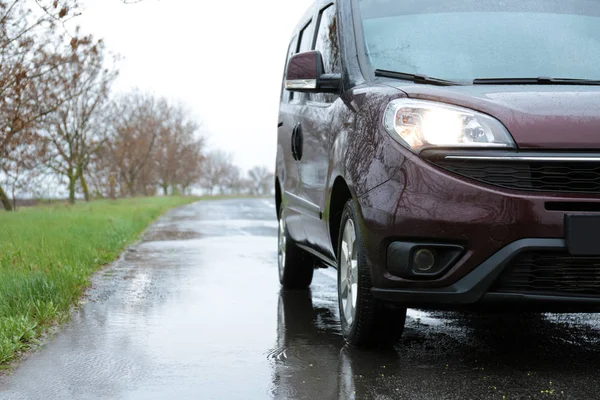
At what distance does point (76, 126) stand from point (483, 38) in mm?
33866

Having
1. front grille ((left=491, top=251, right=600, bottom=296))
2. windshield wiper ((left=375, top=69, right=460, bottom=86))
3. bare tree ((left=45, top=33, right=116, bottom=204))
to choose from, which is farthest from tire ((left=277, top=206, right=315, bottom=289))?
bare tree ((left=45, top=33, right=116, bottom=204))

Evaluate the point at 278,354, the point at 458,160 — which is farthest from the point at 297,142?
the point at 458,160

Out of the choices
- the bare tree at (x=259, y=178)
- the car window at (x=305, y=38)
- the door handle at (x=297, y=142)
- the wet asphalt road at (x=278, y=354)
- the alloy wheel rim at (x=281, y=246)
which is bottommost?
the bare tree at (x=259, y=178)

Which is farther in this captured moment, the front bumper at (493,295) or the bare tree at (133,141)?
the bare tree at (133,141)

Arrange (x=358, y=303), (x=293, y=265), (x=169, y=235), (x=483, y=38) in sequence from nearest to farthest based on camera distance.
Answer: (x=358, y=303), (x=483, y=38), (x=293, y=265), (x=169, y=235)

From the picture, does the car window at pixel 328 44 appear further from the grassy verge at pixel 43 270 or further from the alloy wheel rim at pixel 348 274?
the grassy verge at pixel 43 270

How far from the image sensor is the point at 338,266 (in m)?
5.09

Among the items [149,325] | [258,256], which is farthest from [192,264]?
[149,325]

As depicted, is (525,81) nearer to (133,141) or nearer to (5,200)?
(5,200)

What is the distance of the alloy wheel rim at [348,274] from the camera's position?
15.3 ft

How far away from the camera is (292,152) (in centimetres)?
649

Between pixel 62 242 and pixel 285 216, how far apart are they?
3625 millimetres

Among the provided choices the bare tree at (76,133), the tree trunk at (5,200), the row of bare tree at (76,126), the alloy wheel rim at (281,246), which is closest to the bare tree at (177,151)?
the row of bare tree at (76,126)

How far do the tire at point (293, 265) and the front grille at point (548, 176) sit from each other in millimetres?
3329
